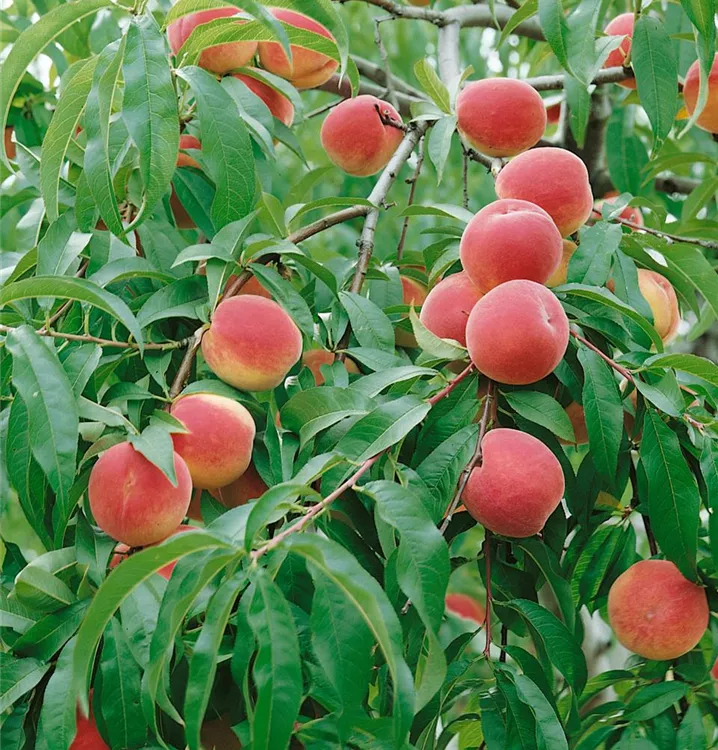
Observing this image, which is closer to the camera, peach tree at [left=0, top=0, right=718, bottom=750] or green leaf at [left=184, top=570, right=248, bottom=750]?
green leaf at [left=184, top=570, right=248, bottom=750]

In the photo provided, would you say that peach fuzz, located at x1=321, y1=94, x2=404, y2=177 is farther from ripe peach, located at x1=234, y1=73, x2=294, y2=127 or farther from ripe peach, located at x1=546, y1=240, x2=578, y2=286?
ripe peach, located at x1=546, y1=240, x2=578, y2=286

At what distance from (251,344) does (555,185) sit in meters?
0.34

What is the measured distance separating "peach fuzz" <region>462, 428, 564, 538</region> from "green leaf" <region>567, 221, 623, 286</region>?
0.20m

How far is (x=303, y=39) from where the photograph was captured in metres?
1.01

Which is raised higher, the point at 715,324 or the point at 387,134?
the point at 387,134

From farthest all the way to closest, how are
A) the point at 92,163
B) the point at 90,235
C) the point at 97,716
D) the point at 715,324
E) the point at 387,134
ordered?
the point at 715,324
the point at 387,134
the point at 90,235
the point at 92,163
the point at 97,716

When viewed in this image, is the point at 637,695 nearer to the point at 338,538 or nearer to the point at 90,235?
the point at 338,538

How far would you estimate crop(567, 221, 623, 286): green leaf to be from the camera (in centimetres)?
97

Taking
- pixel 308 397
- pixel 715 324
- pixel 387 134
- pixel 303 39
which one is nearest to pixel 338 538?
pixel 308 397

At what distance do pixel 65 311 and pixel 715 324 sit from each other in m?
1.09

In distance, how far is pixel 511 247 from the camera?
0.90 metres

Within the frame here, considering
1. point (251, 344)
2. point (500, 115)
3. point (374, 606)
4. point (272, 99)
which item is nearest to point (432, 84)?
point (500, 115)

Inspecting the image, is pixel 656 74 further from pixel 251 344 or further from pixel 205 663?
pixel 205 663

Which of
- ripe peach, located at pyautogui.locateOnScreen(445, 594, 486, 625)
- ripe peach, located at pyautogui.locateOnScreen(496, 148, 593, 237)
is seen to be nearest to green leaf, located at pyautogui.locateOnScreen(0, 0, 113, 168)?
ripe peach, located at pyautogui.locateOnScreen(496, 148, 593, 237)
